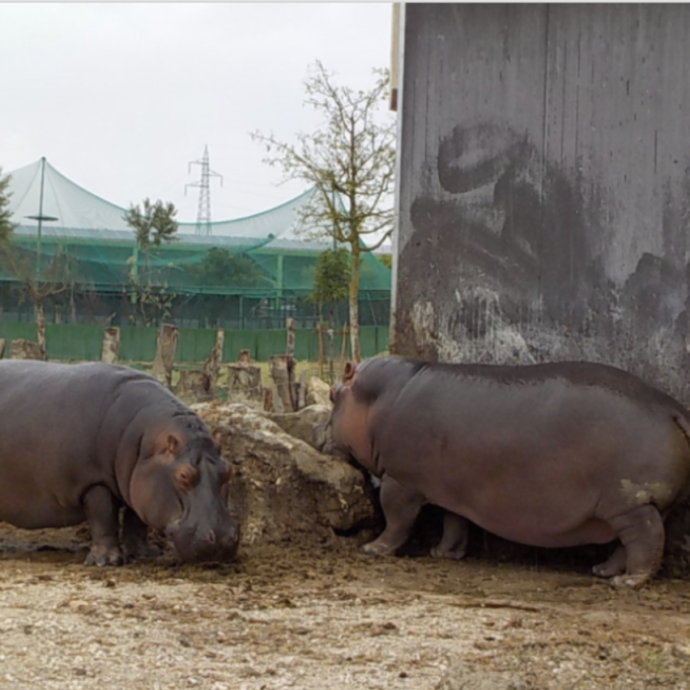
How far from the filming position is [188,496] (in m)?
5.30

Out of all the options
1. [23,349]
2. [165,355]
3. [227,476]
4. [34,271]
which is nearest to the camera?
[227,476]

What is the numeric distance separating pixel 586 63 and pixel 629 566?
2.84 meters

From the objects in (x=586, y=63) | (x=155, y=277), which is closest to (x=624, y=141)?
(x=586, y=63)

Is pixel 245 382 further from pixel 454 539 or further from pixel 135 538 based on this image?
pixel 454 539

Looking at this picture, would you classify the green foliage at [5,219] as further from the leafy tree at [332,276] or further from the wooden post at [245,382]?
the wooden post at [245,382]

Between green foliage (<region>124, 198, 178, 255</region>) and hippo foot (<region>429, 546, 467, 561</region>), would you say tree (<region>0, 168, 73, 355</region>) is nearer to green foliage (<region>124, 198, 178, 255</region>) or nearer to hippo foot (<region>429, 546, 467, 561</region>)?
green foliage (<region>124, 198, 178, 255</region>)

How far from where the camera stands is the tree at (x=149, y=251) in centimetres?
2506

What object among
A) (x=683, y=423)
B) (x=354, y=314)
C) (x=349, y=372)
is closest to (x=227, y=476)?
(x=349, y=372)

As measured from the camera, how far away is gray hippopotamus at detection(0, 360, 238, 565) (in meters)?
5.38

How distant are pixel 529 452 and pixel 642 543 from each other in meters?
0.68

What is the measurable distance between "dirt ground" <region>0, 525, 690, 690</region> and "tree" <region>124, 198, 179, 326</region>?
64.7ft

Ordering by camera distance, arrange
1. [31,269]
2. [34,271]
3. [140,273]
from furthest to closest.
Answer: [140,273], [34,271], [31,269]

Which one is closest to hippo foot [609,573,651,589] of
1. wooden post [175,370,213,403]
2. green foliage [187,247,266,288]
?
wooden post [175,370,213,403]

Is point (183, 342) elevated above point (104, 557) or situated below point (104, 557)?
above
